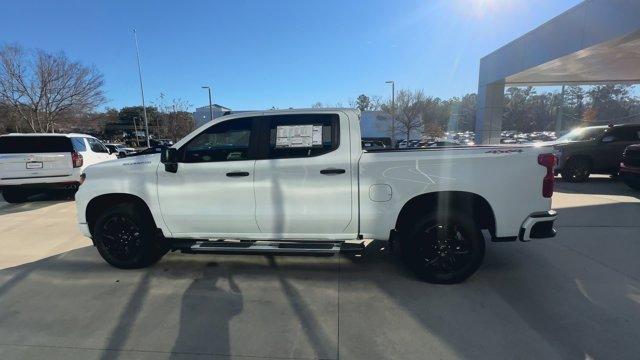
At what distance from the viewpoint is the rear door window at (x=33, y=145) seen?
348 inches

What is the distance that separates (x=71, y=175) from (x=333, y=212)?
803cm

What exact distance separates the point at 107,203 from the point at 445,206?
4094 mm

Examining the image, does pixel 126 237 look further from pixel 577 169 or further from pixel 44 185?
pixel 577 169

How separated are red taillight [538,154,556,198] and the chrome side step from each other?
1961mm

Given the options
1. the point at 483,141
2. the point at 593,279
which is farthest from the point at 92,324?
the point at 483,141

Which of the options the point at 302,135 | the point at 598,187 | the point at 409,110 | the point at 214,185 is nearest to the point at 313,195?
the point at 302,135

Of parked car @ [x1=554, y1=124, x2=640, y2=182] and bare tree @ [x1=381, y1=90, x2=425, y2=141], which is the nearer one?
parked car @ [x1=554, y1=124, x2=640, y2=182]

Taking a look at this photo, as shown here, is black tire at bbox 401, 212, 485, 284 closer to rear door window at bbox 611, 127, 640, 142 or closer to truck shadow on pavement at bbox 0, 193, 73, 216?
truck shadow on pavement at bbox 0, 193, 73, 216

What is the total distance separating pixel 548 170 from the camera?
12.3 ft

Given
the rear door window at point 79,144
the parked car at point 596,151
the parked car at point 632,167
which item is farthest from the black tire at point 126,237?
the parked car at point 596,151

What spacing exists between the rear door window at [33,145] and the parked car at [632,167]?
45.1 ft

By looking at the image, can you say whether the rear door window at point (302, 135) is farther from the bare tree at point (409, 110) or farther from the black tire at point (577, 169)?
the bare tree at point (409, 110)

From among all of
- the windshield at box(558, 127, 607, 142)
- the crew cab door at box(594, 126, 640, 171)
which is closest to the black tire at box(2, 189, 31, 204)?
the windshield at box(558, 127, 607, 142)

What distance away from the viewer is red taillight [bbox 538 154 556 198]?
3.71 m
